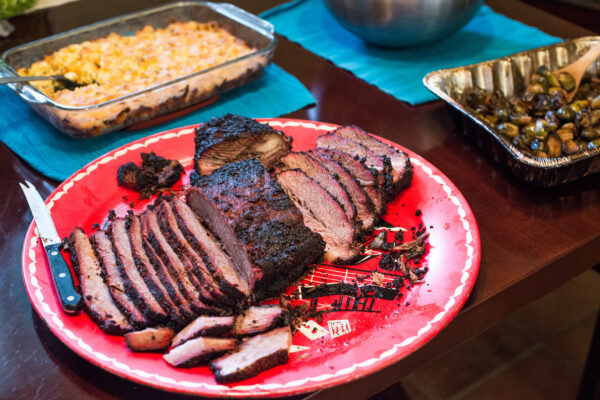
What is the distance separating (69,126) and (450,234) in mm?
1914

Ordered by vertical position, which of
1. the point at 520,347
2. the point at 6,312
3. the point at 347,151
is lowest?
the point at 520,347

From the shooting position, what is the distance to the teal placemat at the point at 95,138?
275 cm

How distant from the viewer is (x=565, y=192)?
248 cm

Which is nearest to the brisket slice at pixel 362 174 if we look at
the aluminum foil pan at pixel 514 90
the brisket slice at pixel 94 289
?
the aluminum foil pan at pixel 514 90

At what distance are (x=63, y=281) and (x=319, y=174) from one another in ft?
3.59

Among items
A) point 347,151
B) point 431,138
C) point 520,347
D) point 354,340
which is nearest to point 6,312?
point 354,340

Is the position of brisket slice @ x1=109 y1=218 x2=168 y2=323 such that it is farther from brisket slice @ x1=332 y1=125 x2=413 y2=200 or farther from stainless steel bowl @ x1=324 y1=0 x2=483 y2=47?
stainless steel bowl @ x1=324 y1=0 x2=483 y2=47

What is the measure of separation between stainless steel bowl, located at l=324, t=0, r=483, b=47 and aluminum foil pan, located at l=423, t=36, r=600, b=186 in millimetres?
540

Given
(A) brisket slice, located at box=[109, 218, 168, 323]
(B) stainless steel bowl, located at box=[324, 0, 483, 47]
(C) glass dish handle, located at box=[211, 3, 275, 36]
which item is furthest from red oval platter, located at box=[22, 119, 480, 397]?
(C) glass dish handle, located at box=[211, 3, 275, 36]

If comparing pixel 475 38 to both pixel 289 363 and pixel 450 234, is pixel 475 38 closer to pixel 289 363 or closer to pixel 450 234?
pixel 450 234

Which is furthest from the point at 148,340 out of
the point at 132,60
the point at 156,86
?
the point at 132,60

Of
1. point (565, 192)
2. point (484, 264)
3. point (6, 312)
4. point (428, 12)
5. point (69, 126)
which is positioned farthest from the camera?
point (428, 12)

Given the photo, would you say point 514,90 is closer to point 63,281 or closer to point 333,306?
point 333,306

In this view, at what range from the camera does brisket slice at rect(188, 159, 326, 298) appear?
6.28 ft
